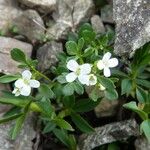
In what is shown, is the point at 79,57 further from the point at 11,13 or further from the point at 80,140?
the point at 11,13

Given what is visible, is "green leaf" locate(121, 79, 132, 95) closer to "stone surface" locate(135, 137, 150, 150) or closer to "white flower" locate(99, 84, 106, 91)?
"white flower" locate(99, 84, 106, 91)

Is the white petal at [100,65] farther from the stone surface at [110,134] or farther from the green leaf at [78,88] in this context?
the stone surface at [110,134]

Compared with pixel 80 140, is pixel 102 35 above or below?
above

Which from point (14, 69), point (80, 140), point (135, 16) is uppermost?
point (135, 16)

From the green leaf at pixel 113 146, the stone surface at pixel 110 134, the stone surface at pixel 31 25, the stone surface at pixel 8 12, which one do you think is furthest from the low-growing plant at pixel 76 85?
the stone surface at pixel 8 12

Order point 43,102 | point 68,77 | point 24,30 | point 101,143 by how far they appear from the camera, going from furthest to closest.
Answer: point 24,30, point 101,143, point 43,102, point 68,77

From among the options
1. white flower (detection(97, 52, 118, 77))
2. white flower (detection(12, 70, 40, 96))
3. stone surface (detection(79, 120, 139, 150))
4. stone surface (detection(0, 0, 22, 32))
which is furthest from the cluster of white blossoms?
stone surface (detection(0, 0, 22, 32))

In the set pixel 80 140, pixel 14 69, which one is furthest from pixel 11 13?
pixel 80 140
